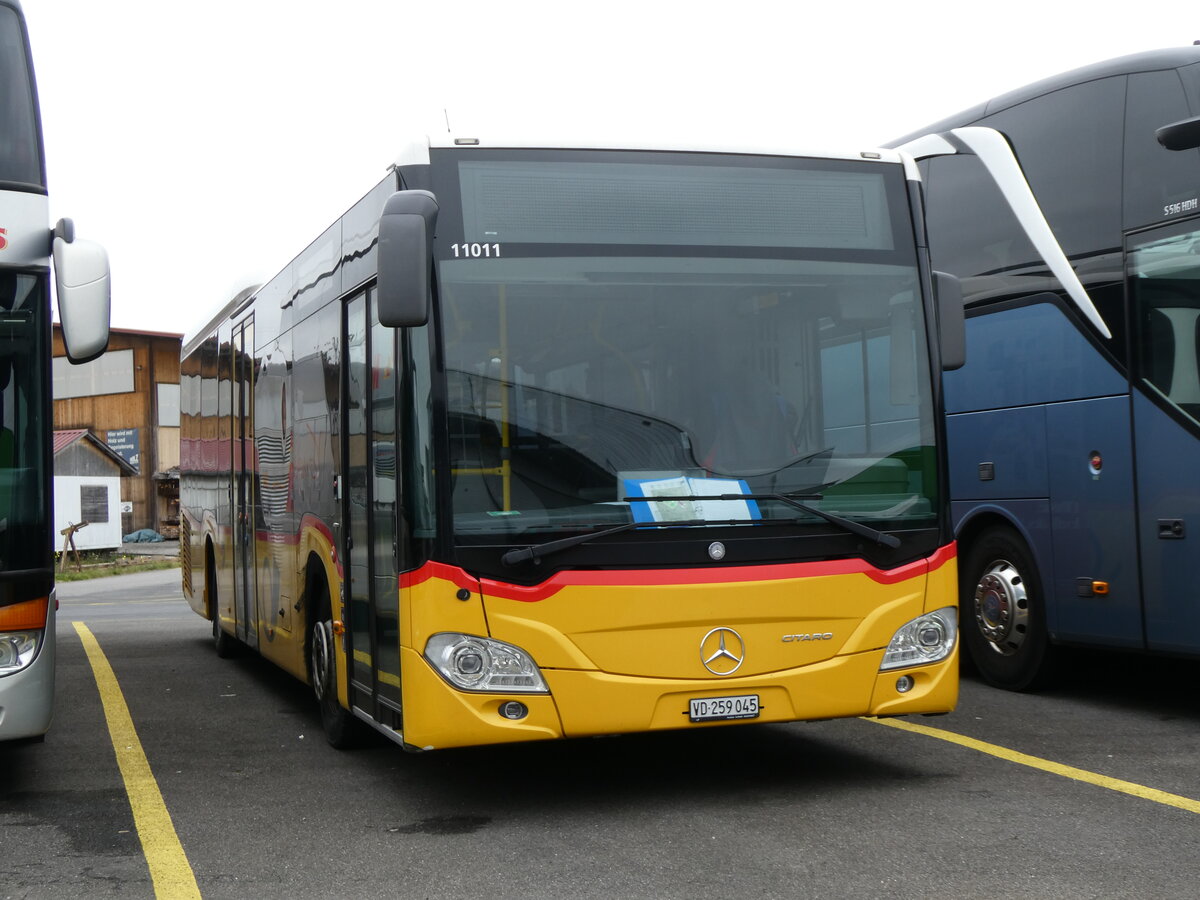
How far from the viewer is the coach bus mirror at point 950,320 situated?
7316mm

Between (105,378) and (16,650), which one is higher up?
(105,378)

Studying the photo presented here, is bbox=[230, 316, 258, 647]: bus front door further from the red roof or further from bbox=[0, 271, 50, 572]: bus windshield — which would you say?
the red roof

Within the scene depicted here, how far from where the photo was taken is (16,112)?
701 cm

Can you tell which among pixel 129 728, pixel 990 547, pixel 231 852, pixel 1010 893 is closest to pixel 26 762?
pixel 129 728

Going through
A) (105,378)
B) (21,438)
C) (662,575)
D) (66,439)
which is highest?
(105,378)

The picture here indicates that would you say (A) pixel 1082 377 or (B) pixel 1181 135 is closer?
(B) pixel 1181 135

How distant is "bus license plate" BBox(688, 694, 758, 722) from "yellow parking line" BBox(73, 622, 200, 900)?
2.17 m

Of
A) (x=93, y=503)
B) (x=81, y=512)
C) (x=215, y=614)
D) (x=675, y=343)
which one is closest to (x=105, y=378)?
(x=93, y=503)

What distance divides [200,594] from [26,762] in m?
6.31

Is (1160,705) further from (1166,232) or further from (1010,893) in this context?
(1010,893)

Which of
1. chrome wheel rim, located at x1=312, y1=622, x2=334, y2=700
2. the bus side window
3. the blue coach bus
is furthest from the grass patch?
the bus side window

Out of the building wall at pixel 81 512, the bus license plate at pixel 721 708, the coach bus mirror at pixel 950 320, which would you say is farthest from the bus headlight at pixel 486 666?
the building wall at pixel 81 512

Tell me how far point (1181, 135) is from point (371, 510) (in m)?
4.91

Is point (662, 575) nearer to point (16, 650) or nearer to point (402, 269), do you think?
point (402, 269)
